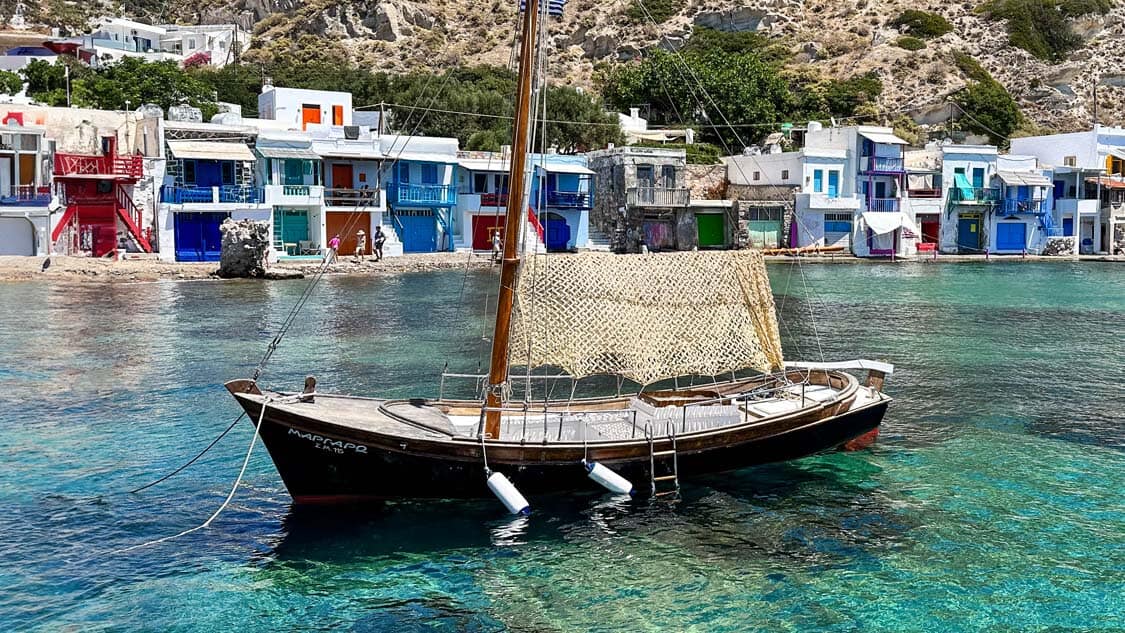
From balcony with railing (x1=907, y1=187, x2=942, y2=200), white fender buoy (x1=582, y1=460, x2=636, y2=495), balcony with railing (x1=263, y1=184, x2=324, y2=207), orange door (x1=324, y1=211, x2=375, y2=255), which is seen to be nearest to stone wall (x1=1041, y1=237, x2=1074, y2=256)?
balcony with railing (x1=907, y1=187, x2=942, y2=200)

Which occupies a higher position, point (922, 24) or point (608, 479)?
point (922, 24)

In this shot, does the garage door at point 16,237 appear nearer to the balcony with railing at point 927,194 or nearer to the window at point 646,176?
the window at point 646,176

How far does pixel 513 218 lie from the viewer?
Result: 54.3 feet

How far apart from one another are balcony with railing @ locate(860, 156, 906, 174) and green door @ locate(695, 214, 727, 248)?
34.1 ft

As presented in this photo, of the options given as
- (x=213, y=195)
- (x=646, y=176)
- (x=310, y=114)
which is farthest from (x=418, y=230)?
(x=646, y=176)

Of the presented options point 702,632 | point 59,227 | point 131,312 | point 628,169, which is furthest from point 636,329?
point 628,169

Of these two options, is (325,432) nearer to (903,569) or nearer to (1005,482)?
(903,569)

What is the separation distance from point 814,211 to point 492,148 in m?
22.2

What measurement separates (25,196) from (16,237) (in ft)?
6.81

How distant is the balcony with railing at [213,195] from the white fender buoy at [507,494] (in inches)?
1760

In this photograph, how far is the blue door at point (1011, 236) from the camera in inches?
3019

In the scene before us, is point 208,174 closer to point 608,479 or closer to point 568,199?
point 568,199

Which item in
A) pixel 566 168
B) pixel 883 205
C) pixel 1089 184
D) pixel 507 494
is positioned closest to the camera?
pixel 507 494

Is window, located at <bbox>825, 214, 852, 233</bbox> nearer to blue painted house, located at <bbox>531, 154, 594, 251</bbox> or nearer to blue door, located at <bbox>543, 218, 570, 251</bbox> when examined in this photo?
blue painted house, located at <bbox>531, 154, 594, 251</bbox>
